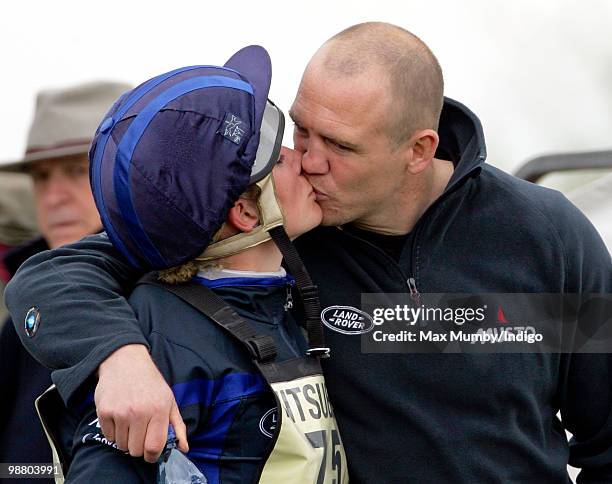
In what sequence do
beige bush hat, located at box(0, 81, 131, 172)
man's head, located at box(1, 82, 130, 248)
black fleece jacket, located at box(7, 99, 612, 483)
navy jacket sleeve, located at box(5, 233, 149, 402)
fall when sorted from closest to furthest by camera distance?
navy jacket sleeve, located at box(5, 233, 149, 402) → black fleece jacket, located at box(7, 99, 612, 483) → man's head, located at box(1, 82, 130, 248) → beige bush hat, located at box(0, 81, 131, 172)

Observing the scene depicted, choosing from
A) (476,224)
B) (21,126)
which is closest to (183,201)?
(476,224)

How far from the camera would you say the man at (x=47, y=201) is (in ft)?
10.2

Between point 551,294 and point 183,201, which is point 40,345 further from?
point 551,294

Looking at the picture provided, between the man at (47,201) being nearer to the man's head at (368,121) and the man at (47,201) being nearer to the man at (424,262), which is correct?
the man at (424,262)

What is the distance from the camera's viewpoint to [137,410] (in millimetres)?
2080

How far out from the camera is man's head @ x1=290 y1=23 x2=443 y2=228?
272 centimetres

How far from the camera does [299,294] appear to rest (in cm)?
255

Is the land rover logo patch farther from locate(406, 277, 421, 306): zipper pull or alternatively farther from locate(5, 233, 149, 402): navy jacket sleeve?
locate(5, 233, 149, 402): navy jacket sleeve

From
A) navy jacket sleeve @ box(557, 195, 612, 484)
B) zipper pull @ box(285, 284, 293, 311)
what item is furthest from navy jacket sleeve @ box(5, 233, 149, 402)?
navy jacket sleeve @ box(557, 195, 612, 484)

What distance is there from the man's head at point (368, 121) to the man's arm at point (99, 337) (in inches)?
20.7

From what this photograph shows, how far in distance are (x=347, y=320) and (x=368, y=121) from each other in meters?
0.47

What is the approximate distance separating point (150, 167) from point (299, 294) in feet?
1.63

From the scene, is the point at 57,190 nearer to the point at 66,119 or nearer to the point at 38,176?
the point at 38,176

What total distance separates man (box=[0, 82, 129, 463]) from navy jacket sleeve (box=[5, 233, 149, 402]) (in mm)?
711
